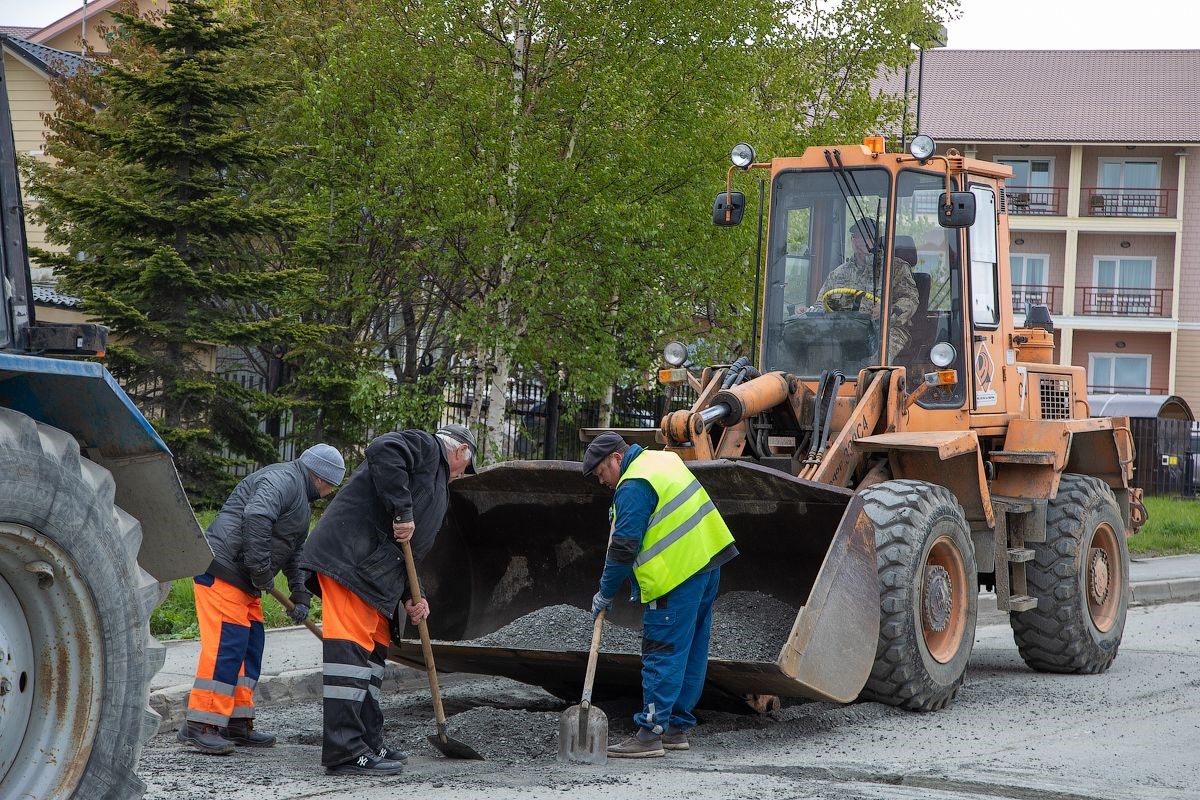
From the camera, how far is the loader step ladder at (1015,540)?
30.2 feet

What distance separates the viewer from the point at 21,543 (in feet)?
12.7

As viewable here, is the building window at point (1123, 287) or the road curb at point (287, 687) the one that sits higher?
the building window at point (1123, 287)

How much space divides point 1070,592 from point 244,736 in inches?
218

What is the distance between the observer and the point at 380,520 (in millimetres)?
6660

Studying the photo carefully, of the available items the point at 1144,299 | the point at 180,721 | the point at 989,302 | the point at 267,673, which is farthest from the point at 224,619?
the point at 1144,299

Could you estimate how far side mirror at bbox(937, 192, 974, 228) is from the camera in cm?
877

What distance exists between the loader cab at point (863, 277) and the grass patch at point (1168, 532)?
9918mm

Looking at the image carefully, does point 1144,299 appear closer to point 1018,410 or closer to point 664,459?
point 1018,410

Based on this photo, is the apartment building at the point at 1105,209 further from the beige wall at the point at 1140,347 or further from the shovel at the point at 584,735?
the shovel at the point at 584,735

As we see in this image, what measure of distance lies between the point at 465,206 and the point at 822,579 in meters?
9.44

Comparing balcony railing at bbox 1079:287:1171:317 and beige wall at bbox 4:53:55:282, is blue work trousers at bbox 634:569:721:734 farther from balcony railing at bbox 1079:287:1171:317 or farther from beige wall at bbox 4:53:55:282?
balcony railing at bbox 1079:287:1171:317

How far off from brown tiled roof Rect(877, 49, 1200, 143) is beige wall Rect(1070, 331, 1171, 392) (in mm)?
5702

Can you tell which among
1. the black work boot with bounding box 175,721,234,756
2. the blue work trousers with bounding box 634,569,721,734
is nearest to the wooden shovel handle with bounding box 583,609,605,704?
the blue work trousers with bounding box 634,569,721,734

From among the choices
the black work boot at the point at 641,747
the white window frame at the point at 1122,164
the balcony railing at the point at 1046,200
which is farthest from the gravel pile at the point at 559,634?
the white window frame at the point at 1122,164
